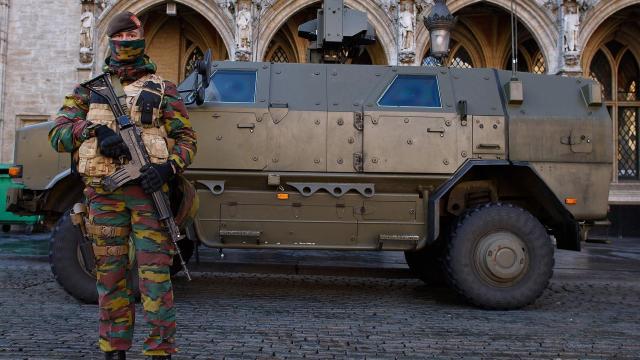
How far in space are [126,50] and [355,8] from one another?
45.0ft

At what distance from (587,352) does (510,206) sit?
1.68 m

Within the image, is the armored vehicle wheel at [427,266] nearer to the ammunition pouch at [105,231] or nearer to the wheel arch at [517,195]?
the wheel arch at [517,195]

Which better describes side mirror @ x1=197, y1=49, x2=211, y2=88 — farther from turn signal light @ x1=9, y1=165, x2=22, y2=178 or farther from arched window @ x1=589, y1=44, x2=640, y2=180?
arched window @ x1=589, y1=44, x2=640, y2=180

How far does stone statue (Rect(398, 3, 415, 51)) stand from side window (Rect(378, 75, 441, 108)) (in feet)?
34.4

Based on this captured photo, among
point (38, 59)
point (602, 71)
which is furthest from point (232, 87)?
point (602, 71)

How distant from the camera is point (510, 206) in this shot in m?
5.12

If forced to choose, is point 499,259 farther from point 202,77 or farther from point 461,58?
point 461,58

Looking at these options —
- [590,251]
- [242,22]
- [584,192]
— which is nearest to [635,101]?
[590,251]

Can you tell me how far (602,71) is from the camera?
59.5 ft

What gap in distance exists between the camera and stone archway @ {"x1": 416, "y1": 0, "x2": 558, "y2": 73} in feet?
51.9

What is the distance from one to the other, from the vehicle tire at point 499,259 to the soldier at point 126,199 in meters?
2.90

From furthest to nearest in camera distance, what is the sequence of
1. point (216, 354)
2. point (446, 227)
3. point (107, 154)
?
point (446, 227) → point (216, 354) → point (107, 154)

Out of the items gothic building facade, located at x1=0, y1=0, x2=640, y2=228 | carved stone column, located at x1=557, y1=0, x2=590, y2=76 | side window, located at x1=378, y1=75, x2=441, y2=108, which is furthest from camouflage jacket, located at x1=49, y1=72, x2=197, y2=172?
carved stone column, located at x1=557, y1=0, x2=590, y2=76

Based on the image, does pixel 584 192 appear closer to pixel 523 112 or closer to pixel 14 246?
pixel 523 112
